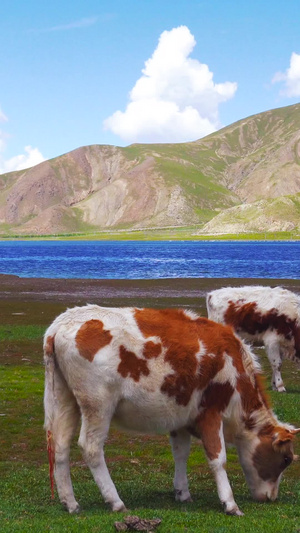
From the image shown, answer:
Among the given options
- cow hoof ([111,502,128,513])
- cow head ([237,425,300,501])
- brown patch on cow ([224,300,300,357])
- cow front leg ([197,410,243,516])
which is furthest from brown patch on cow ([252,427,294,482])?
brown patch on cow ([224,300,300,357])

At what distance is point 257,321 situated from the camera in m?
23.5

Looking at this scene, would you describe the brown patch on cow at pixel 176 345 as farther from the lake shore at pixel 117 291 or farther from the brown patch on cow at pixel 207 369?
the lake shore at pixel 117 291

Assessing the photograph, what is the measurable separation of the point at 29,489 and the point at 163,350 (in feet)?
15.3

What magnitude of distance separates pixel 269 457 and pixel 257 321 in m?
12.2

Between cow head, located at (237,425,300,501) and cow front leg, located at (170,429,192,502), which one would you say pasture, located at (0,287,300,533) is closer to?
cow front leg, located at (170,429,192,502)

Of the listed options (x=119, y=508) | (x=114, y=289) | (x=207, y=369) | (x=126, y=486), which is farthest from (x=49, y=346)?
(x=114, y=289)

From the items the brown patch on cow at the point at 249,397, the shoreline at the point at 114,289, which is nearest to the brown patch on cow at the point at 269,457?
the brown patch on cow at the point at 249,397

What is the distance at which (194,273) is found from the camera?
10175cm

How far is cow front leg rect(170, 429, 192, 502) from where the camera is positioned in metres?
11.7

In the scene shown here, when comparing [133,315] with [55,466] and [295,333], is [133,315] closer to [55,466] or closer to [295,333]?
[55,466]

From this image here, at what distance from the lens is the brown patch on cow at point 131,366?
10711 millimetres

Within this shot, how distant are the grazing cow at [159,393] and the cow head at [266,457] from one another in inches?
0.8

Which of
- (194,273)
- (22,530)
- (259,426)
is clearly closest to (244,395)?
(259,426)

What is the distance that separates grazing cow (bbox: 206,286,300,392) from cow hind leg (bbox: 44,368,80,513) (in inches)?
530
